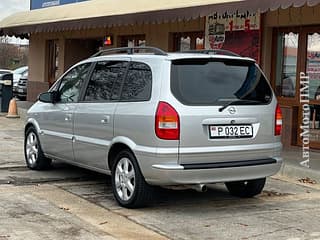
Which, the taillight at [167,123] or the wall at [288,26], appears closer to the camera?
the taillight at [167,123]

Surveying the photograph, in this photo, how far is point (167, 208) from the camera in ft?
22.7

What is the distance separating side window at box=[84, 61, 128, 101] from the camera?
23.7 ft

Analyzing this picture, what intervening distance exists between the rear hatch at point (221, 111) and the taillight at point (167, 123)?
0.06 m

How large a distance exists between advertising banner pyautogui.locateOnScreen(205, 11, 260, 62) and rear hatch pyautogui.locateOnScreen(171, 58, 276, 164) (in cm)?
512

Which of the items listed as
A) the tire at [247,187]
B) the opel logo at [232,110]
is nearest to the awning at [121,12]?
the opel logo at [232,110]

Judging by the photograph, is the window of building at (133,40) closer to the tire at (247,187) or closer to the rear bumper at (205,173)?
the tire at (247,187)

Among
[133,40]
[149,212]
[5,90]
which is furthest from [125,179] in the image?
[5,90]

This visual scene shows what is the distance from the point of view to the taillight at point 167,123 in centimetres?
625

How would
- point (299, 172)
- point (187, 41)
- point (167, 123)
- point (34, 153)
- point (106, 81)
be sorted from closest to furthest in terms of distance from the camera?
point (167, 123) → point (106, 81) → point (299, 172) → point (34, 153) → point (187, 41)

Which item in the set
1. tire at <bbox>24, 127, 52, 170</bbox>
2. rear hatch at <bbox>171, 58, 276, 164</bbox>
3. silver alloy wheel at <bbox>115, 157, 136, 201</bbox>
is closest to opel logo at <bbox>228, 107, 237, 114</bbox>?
rear hatch at <bbox>171, 58, 276, 164</bbox>

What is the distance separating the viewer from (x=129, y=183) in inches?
268

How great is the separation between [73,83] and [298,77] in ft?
16.2

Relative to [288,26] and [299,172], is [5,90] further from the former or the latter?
[299,172]

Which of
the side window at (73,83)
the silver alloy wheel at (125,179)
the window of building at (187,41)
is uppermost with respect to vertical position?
the window of building at (187,41)
